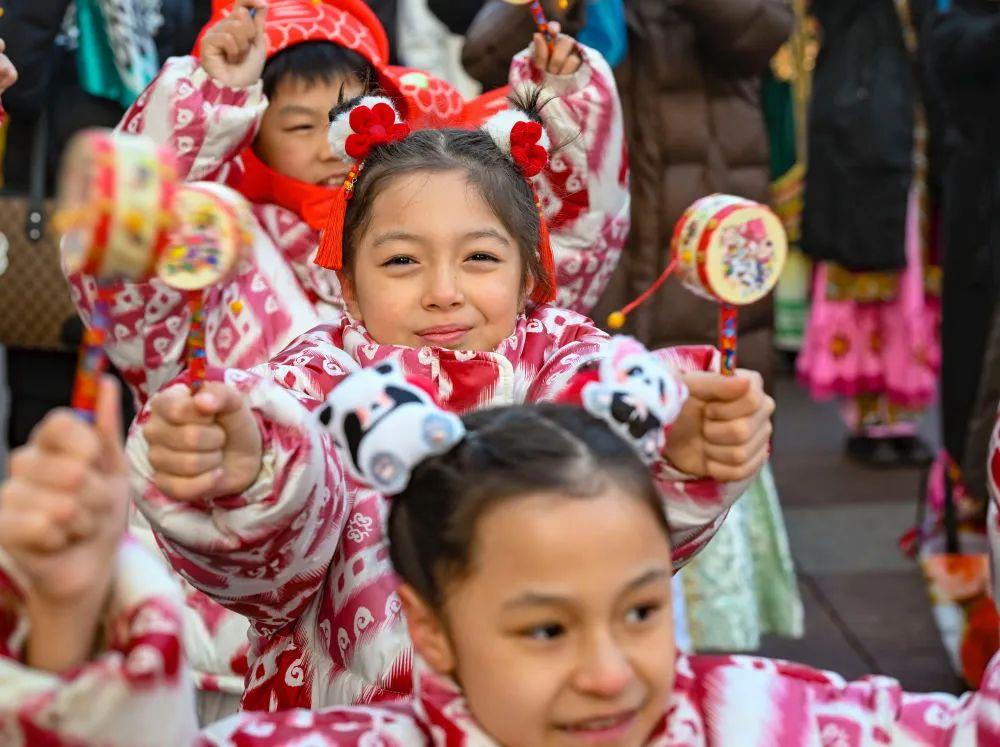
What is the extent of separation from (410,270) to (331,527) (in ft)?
1.17

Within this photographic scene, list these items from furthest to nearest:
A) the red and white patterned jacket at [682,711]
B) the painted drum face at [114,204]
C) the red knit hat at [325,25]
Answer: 1. the red knit hat at [325,25]
2. the red and white patterned jacket at [682,711]
3. the painted drum face at [114,204]

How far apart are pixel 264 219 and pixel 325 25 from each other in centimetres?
36

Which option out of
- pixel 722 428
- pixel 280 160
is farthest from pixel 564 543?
pixel 280 160

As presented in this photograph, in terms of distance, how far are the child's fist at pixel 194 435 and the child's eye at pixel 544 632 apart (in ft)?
1.12

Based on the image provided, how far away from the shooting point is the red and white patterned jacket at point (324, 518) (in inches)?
55.1

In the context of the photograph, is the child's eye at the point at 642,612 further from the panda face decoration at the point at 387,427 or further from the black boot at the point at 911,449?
the black boot at the point at 911,449

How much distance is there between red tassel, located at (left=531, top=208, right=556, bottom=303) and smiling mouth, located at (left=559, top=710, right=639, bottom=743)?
0.83 metres

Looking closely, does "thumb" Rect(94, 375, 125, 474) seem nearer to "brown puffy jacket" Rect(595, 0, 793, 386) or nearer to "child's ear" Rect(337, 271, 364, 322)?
"child's ear" Rect(337, 271, 364, 322)

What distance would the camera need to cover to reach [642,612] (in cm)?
121

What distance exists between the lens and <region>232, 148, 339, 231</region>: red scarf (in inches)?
90.0

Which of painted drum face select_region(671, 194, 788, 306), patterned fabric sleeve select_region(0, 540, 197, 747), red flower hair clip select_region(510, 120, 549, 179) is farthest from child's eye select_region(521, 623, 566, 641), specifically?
red flower hair clip select_region(510, 120, 549, 179)

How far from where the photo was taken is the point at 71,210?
0.95 m

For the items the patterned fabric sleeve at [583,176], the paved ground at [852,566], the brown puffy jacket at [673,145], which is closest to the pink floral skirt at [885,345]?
the paved ground at [852,566]

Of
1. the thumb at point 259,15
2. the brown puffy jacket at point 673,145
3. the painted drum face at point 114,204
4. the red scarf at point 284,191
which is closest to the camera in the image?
the painted drum face at point 114,204
